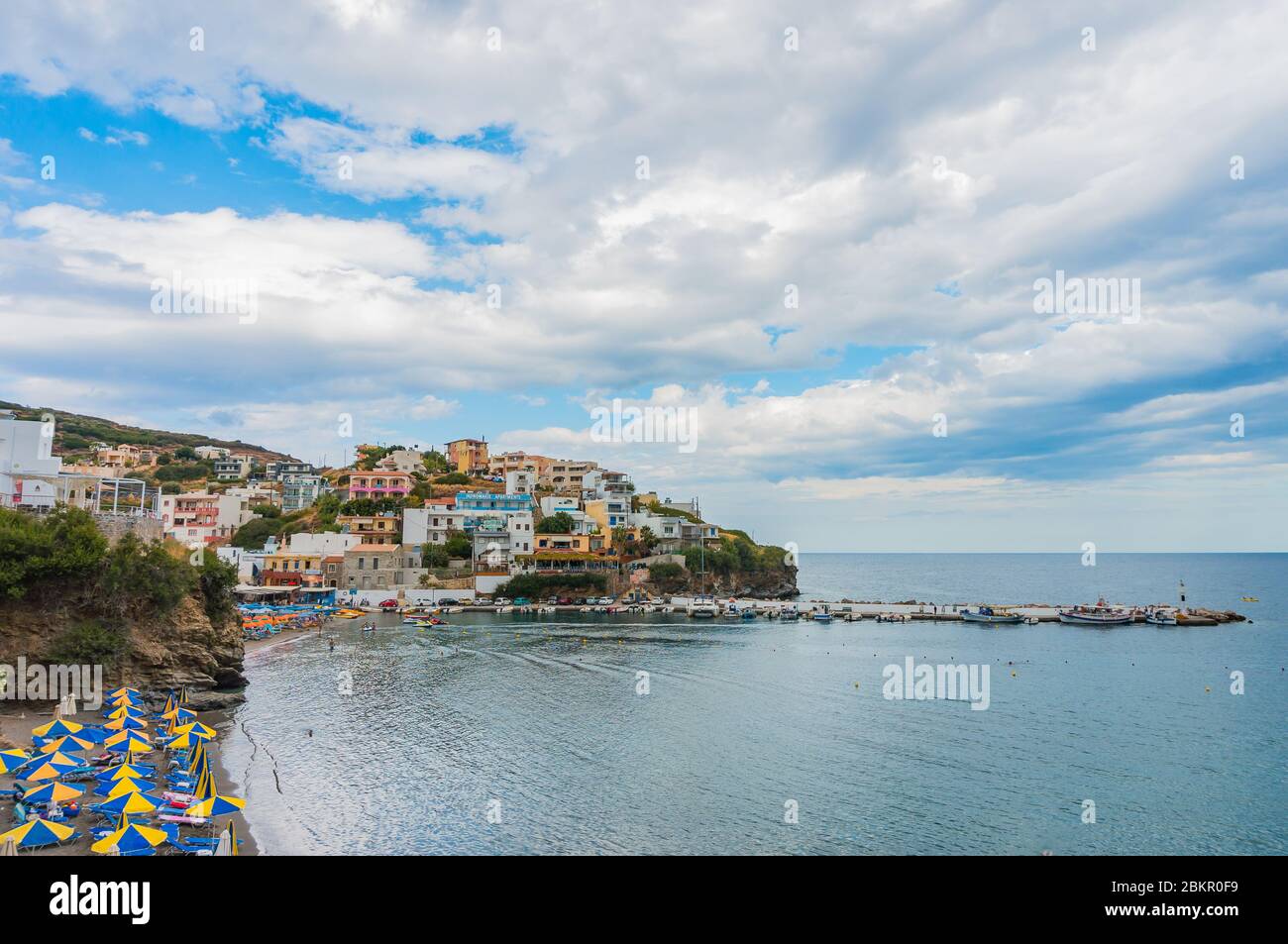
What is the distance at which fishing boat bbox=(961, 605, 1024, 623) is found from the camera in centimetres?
7050

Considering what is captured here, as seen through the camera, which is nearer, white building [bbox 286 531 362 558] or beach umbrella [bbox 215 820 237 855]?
beach umbrella [bbox 215 820 237 855]

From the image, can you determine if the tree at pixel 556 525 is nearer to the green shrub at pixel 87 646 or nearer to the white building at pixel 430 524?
the white building at pixel 430 524

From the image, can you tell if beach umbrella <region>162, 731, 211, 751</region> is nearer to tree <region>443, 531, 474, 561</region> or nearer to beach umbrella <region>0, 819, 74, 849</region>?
beach umbrella <region>0, 819, 74, 849</region>

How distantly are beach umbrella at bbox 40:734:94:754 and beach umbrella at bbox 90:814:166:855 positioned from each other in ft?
24.7

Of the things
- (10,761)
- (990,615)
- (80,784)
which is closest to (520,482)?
(990,615)

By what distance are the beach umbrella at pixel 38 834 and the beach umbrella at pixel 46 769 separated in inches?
173

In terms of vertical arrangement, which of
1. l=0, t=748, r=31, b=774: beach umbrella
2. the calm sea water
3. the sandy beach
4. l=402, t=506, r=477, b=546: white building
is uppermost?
l=402, t=506, r=477, b=546: white building

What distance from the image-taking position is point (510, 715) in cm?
3509

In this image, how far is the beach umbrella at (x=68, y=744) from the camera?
75.1 feet

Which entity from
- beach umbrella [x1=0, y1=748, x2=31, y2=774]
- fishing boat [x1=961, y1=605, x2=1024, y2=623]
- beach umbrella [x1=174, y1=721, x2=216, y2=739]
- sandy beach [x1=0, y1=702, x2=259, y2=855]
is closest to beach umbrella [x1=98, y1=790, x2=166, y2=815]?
sandy beach [x1=0, y1=702, x2=259, y2=855]
